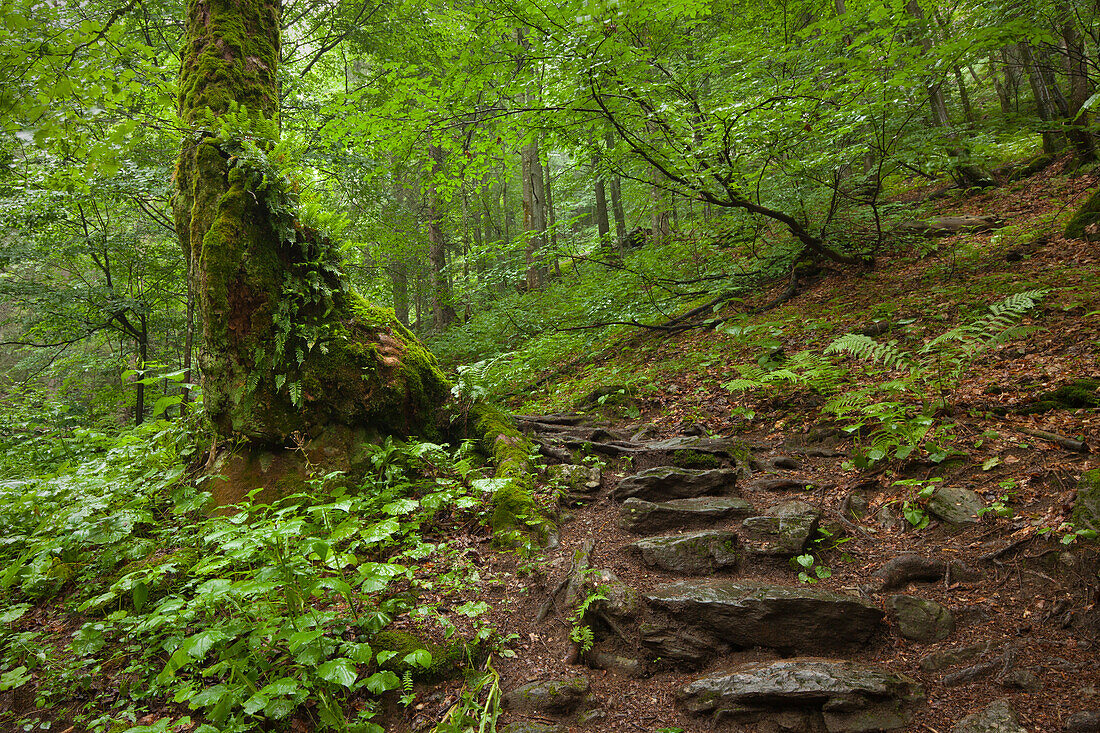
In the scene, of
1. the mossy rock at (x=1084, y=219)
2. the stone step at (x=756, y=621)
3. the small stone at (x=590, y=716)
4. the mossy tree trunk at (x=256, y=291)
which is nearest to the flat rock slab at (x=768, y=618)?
the stone step at (x=756, y=621)

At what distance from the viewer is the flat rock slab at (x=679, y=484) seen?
4285mm

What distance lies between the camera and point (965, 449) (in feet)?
11.9

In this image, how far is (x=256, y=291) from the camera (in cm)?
470

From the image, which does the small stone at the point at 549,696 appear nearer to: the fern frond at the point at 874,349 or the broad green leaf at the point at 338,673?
the broad green leaf at the point at 338,673

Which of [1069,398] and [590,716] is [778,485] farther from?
[590,716]

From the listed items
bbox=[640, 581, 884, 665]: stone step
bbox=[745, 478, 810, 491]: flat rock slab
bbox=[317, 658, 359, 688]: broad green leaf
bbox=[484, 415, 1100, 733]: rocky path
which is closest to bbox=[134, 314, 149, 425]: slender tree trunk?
bbox=[484, 415, 1100, 733]: rocky path

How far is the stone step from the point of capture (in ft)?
8.80

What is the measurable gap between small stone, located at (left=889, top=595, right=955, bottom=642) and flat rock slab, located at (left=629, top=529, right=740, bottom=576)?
38.5 inches

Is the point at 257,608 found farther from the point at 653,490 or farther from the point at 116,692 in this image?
the point at 653,490

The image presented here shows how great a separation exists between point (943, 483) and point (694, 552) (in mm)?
1935

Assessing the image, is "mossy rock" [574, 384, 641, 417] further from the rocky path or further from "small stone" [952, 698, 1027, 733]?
"small stone" [952, 698, 1027, 733]

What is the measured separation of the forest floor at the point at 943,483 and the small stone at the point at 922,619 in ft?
0.14

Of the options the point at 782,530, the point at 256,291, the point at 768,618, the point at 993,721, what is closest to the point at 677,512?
the point at 782,530

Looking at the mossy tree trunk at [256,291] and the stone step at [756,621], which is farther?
the mossy tree trunk at [256,291]
